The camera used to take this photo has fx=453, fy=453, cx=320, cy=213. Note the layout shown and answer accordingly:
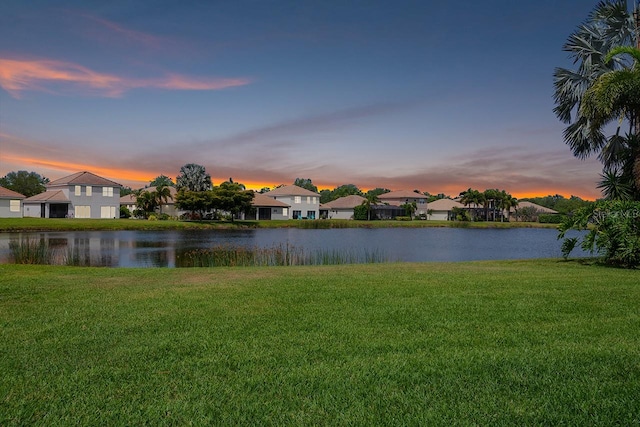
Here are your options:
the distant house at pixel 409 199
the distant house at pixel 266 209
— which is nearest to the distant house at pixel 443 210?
the distant house at pixel 409 199

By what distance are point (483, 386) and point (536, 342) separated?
1.83m

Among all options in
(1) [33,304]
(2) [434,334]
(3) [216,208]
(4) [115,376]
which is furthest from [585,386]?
(3) [216,208]

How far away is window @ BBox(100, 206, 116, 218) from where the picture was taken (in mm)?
60312

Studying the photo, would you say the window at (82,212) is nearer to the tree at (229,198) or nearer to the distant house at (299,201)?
the tree at (229,198)

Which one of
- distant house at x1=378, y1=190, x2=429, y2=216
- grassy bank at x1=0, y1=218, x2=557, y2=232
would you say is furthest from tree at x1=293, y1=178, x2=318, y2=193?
grassy bank at x1=0, y1=218, x2=557, y2=232

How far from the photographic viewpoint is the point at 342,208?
89.5 m

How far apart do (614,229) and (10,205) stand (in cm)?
6488

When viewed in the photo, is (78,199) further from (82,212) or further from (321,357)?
(321,357)

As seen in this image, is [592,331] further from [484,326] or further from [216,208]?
[216,208]

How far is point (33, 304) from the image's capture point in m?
8.04

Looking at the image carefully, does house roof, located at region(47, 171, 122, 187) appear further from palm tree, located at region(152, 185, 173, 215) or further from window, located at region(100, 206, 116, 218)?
palm tree, located at region(152, 185, 173, 215)

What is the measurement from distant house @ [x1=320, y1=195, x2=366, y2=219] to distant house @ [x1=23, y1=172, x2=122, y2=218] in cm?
3986

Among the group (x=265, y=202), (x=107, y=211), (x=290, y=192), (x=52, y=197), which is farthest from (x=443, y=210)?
(x=52, y=197)

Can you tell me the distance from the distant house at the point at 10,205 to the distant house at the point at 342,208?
1944 inches
